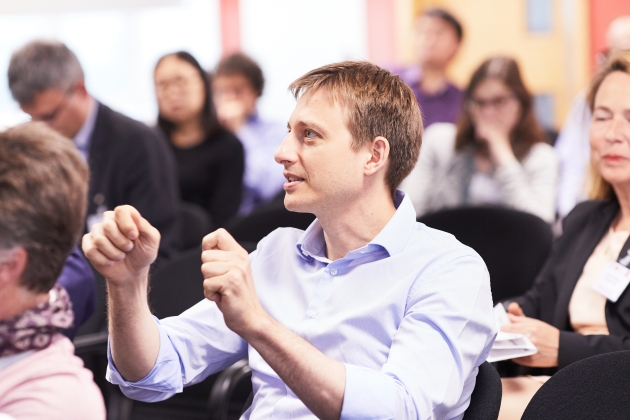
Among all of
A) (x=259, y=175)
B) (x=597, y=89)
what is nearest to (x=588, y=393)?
(x=597, y=89)

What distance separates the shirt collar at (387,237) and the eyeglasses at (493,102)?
79.3 inches

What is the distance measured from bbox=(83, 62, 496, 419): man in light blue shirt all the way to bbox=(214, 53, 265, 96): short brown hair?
3.41 m

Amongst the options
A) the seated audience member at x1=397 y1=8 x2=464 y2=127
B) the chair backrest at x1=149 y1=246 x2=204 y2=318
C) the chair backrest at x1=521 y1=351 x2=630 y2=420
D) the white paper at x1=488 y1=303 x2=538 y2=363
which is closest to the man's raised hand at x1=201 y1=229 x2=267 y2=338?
the chair backrest at x1=521 y1=351 x2=630 y2=420

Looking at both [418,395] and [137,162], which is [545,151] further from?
[418,395]

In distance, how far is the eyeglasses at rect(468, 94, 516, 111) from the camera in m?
3.55

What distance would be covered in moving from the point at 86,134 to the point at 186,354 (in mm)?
1701

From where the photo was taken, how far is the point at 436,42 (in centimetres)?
493

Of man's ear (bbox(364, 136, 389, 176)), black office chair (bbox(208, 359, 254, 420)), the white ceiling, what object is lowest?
black office chair (bbox(208, 359, 254, 420))

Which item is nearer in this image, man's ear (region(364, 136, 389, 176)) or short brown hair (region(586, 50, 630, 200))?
man's ear (region(364, 136, 389, 176))

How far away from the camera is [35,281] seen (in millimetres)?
1145

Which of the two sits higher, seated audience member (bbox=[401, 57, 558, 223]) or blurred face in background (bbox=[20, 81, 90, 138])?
blurred face in background (bbox=[20, 81, 90, 138])

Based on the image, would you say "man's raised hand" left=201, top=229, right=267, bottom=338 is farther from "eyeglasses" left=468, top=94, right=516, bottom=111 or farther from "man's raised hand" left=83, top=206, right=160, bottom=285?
"eyeglasses" left=468, top=94, right=516, bottom=111

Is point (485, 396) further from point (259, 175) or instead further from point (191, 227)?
point (259, 175)

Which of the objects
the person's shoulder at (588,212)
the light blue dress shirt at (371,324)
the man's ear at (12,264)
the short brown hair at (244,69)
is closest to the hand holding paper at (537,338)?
the person's shoulder at (588,212)
